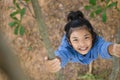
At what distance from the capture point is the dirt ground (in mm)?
2457

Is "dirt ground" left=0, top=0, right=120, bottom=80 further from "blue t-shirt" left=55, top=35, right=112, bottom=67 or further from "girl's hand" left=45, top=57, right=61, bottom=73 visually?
"girl's hand" left=45, top=57, right=61, bottom=73

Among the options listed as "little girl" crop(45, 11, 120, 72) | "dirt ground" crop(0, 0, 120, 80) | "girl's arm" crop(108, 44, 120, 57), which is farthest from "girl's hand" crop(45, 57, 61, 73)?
"dirt ground" crop(0, 0, 120, 80)

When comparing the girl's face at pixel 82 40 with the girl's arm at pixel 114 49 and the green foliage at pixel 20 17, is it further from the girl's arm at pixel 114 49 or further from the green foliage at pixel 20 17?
the green foliage at pixel 20 17

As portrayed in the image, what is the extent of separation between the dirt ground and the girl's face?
1018mm

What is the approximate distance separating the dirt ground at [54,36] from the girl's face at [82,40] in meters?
1.02

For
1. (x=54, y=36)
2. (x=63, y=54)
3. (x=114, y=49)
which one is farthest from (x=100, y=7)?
(x=54, y=36)

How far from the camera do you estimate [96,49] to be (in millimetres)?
1536

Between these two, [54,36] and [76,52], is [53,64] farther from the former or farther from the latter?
[54,36]

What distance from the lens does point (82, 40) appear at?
56.4 inches

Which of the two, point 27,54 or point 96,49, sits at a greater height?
point 96,49

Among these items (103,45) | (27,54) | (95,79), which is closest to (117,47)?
(103,45)

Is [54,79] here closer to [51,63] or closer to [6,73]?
[51,63]

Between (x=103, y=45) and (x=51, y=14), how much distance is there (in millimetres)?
1236

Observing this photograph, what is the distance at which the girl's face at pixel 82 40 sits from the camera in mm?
1427
